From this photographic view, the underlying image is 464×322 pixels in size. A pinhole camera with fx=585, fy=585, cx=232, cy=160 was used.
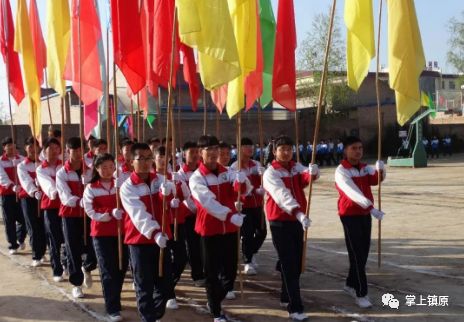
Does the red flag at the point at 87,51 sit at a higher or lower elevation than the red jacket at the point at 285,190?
higher

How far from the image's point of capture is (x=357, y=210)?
6.20 m

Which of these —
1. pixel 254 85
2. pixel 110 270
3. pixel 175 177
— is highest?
pixel 254 85

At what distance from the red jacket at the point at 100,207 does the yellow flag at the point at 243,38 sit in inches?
66.2

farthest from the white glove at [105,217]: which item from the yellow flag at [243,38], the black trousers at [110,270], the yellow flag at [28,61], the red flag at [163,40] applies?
the yellow flag at [28,61]

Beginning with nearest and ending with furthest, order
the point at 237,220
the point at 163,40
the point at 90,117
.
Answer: the point at 237,220, the point at 163,40, the point at 90,117

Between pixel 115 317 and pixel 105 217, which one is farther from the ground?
pixel 105 217

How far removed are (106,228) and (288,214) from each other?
1.87m

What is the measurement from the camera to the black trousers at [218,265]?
5734mm

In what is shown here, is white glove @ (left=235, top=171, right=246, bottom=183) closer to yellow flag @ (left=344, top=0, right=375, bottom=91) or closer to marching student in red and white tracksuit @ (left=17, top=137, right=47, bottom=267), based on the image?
yellow flag @ (left=344, top=0, right=375, bottom=91)

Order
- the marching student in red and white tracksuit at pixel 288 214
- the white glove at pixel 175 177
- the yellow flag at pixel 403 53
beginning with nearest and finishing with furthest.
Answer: the marching student in red and white tracksuit at pixel 288 214
the yellow flag at pixel 403 53
the white glove at pixel 175 177

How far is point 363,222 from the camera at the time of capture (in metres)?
6.23

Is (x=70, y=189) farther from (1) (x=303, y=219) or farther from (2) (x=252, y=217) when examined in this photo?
(1) (x=303, y=219)

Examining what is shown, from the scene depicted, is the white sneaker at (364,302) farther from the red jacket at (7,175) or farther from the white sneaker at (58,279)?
the red jacket at (7,175)

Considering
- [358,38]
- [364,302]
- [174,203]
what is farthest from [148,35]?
[364,302]
